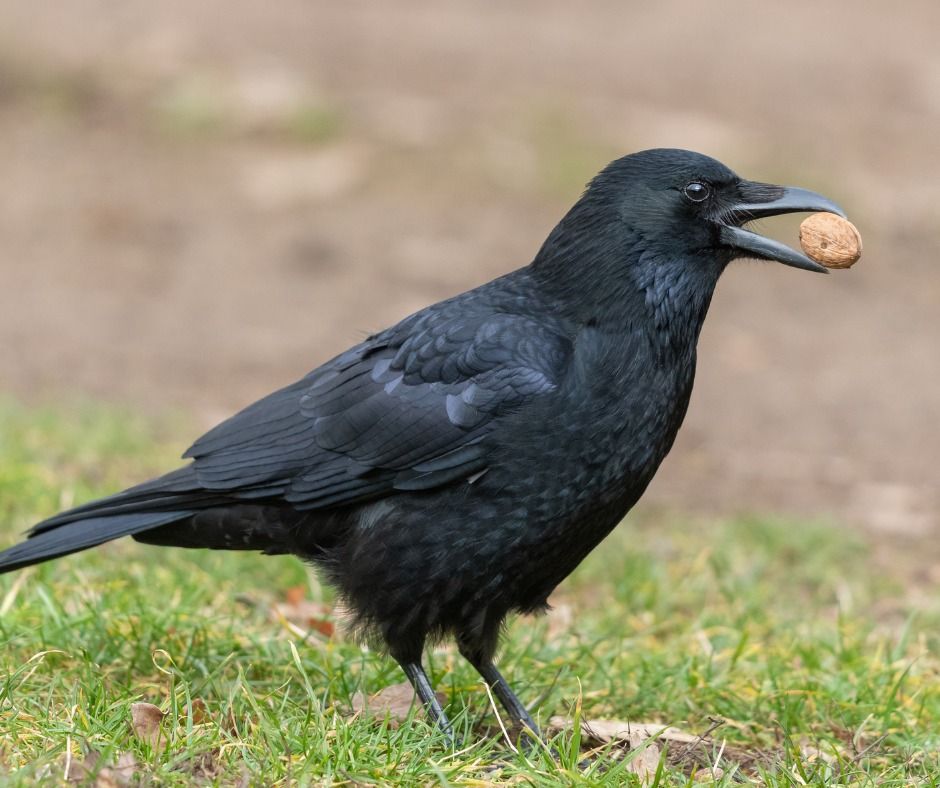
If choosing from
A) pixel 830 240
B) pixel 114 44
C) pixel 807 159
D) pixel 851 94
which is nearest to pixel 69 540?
pixel 830 240

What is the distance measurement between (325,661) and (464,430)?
0.88 meters

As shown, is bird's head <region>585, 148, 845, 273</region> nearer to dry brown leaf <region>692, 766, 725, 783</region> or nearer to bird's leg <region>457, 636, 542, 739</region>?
bird's leg <region>457, 636, 542, 739</region>

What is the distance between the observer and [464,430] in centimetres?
378

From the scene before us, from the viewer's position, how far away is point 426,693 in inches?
151

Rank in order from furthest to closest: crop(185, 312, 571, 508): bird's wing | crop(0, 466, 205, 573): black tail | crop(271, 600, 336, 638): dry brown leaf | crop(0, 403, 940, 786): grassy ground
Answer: crop(271, 600, 336, 638): dry brown leaf
crop(0, 466, 205, 573): black tail
crop(185, 312, 571, 508): bird's wing
crop(0, 403, 940, 786): grassy ground

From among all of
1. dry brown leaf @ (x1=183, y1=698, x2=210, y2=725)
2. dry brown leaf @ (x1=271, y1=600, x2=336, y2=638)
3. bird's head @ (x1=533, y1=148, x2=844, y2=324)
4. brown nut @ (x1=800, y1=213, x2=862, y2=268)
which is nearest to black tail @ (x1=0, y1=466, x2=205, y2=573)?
dry brown leaf @ (x1=271, y1=600, x2=336, y2=638)

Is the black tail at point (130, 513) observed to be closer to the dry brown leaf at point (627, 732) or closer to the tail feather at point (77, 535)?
the tail feather at point (77, 535)

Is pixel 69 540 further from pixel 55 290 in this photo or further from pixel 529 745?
pixel 55 290

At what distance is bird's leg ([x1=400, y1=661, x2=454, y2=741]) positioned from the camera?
3.65 meters

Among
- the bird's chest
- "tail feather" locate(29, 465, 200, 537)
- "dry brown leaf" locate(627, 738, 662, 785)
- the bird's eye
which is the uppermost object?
the bird's eye

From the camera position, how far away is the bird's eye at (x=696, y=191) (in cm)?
392

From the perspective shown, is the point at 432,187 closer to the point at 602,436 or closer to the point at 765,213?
the point at 765,213

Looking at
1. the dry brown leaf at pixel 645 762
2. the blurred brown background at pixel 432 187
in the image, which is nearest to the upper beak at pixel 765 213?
the dry brown leaf at pixel 645 762

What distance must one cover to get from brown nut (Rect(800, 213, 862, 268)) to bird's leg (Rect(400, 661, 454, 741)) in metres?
1.64
